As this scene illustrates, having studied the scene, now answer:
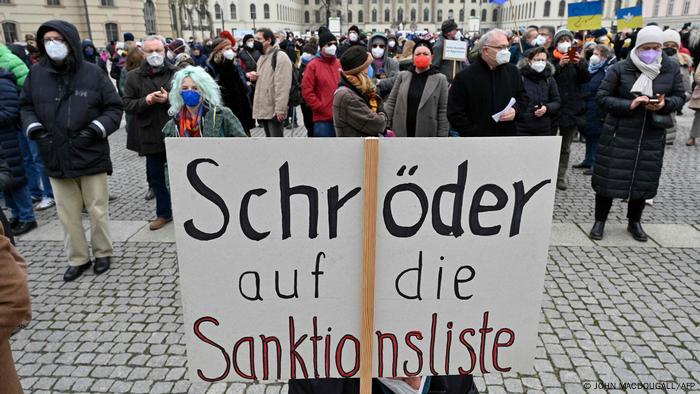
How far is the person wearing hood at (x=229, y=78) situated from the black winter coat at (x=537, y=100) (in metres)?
3.72

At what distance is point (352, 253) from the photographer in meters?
1.39

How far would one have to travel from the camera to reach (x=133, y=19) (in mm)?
33844

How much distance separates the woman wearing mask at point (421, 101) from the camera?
5.31m

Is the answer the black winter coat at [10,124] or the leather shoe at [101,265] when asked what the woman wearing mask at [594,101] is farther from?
the black winter coat at [10,124]

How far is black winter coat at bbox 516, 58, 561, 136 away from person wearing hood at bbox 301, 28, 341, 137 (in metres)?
2.45

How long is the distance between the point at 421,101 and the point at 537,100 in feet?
5.03

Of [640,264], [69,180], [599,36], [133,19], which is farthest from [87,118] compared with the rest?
[133,19]

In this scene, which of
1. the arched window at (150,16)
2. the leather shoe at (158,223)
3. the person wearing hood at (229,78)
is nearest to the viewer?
the leather shoe at (158,223)

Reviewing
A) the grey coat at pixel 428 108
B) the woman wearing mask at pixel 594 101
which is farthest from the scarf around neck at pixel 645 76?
the woman wearing mask at pixel 594 101

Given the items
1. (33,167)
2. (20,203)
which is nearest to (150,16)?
(33,167)

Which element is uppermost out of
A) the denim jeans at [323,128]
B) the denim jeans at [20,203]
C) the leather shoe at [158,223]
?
the denim jeans at [323,128]

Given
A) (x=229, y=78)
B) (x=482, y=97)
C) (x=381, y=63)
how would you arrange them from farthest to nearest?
(x=381, y=63)
(x=229, y=78)
(x=482, y=97)

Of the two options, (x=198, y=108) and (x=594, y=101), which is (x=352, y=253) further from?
(x=594, y=101)

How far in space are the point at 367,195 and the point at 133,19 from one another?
38.0 meters
